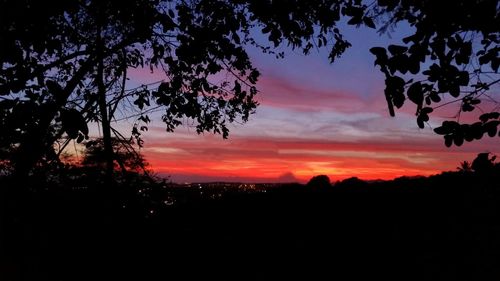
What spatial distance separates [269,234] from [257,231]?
336mm

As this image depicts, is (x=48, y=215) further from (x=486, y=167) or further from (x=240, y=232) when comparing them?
(x=486, y=167)

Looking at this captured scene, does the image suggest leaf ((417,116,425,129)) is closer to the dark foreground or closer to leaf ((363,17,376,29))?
leaf ((363,17,376,29))

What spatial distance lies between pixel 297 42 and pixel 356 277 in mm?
4522

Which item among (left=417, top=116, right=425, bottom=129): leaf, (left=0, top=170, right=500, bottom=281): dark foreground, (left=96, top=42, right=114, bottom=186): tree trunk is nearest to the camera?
(left=417, top=116, right=425, bottom=129): leaf

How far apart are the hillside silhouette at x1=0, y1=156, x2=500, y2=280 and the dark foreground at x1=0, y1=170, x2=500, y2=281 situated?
0.9 inches

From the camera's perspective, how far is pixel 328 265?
6836mm

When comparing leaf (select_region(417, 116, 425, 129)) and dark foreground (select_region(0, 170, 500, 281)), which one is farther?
dark foreground (select_region(0, 170, 500, 281))

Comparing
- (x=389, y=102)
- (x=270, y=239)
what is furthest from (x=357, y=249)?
(x=389, y=102)

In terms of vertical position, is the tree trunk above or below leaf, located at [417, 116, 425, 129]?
above

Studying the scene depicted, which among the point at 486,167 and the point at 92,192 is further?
the point at 92,192

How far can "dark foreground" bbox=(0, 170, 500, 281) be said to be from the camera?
662 cm

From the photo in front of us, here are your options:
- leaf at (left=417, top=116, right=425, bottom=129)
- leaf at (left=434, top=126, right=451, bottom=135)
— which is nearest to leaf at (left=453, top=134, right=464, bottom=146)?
leaf at (left=434, top=126, right=451, bottom=135)

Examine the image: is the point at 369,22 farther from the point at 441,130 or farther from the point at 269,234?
the point at 269,234

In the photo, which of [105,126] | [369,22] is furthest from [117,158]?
[369,22]
